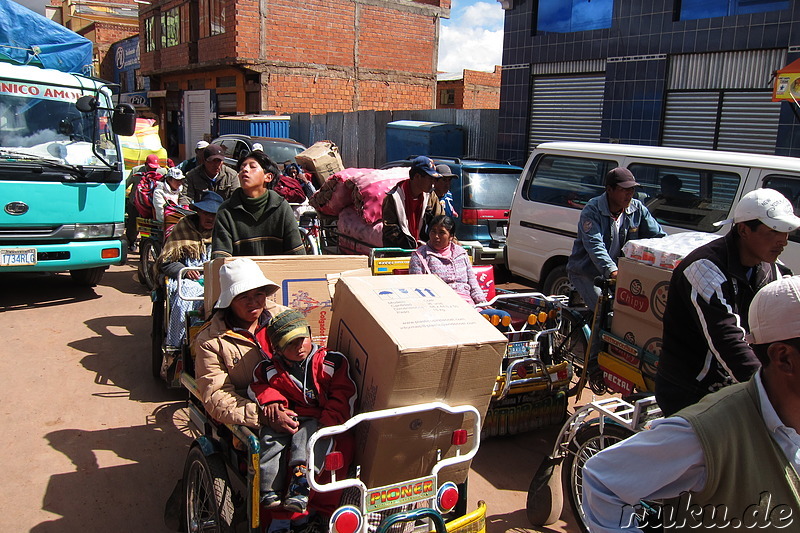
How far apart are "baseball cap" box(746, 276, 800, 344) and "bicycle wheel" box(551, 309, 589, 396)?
3.12 metres

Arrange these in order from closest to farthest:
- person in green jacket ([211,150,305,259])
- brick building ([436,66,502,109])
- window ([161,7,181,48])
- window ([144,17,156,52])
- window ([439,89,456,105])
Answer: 1. person in green jacket ([211,150,305,259])
2. window ([161,7,181,48])
3. brick building ([436,66,502,109])
4. window ([439,89,456,105])
5. window ([144,17,156,52])

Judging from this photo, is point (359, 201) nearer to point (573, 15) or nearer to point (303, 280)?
point (303, 280)

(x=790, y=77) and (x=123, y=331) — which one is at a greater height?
(x=790, y=77)

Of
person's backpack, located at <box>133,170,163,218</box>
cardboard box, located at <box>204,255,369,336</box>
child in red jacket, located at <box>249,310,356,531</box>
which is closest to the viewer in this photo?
child in red jacket, located at <box>249,310,356,531</box>

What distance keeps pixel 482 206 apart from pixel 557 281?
7.70 feet

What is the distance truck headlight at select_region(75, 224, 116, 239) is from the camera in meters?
7.96

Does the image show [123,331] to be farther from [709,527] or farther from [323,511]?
[709,527]

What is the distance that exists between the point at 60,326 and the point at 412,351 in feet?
20.5

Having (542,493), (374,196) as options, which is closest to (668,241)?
(542,493)

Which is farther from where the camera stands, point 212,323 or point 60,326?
point 60,326

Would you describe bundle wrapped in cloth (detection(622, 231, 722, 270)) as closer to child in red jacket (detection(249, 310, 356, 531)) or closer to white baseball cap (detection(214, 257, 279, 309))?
child in red jacket (detection(249, 310, 356, 531))

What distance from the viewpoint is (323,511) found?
2.78m

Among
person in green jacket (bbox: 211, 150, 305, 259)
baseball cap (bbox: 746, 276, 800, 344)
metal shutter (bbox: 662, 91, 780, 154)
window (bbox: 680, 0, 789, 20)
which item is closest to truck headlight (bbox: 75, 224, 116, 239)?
person in green jacket (bbox: 211, 150, 305, 259)

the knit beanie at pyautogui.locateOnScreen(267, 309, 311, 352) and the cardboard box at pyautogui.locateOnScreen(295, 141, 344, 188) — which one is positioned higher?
the cardboard box at pyautogui.locateOnScreen(295, 141, 344, 188)
